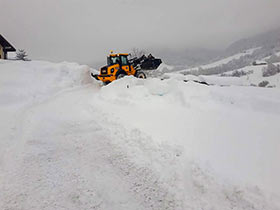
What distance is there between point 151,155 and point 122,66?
37.3ft

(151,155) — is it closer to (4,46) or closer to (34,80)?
(34,80)

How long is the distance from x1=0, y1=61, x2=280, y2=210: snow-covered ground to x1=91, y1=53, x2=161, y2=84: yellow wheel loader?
290 inches

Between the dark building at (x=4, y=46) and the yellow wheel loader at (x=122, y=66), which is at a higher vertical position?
the dark building at (x=4, y=46)

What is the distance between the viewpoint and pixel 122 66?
46.5ft

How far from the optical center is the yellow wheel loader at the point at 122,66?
13742mm

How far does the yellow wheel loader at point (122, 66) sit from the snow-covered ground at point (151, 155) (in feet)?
24.2

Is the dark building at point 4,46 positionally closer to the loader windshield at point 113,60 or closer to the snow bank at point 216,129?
the loader windshield at point 113,60

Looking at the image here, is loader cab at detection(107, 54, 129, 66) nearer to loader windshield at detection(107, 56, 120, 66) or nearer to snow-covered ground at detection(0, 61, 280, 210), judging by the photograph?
loader windshield at detection(107, 56, 120, 66)

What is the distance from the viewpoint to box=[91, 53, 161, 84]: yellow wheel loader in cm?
1374

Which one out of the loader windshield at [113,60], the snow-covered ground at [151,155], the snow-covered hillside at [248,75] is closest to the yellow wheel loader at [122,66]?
the loader windshield at [113,60]

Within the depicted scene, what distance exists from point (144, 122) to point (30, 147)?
328 centimetres

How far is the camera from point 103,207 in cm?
258

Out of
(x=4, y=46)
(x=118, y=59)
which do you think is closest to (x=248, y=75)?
(x=118, y=59)

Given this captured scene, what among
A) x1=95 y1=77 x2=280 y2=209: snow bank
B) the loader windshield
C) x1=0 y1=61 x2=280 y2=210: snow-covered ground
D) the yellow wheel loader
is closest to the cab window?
the yellow wheel loader
